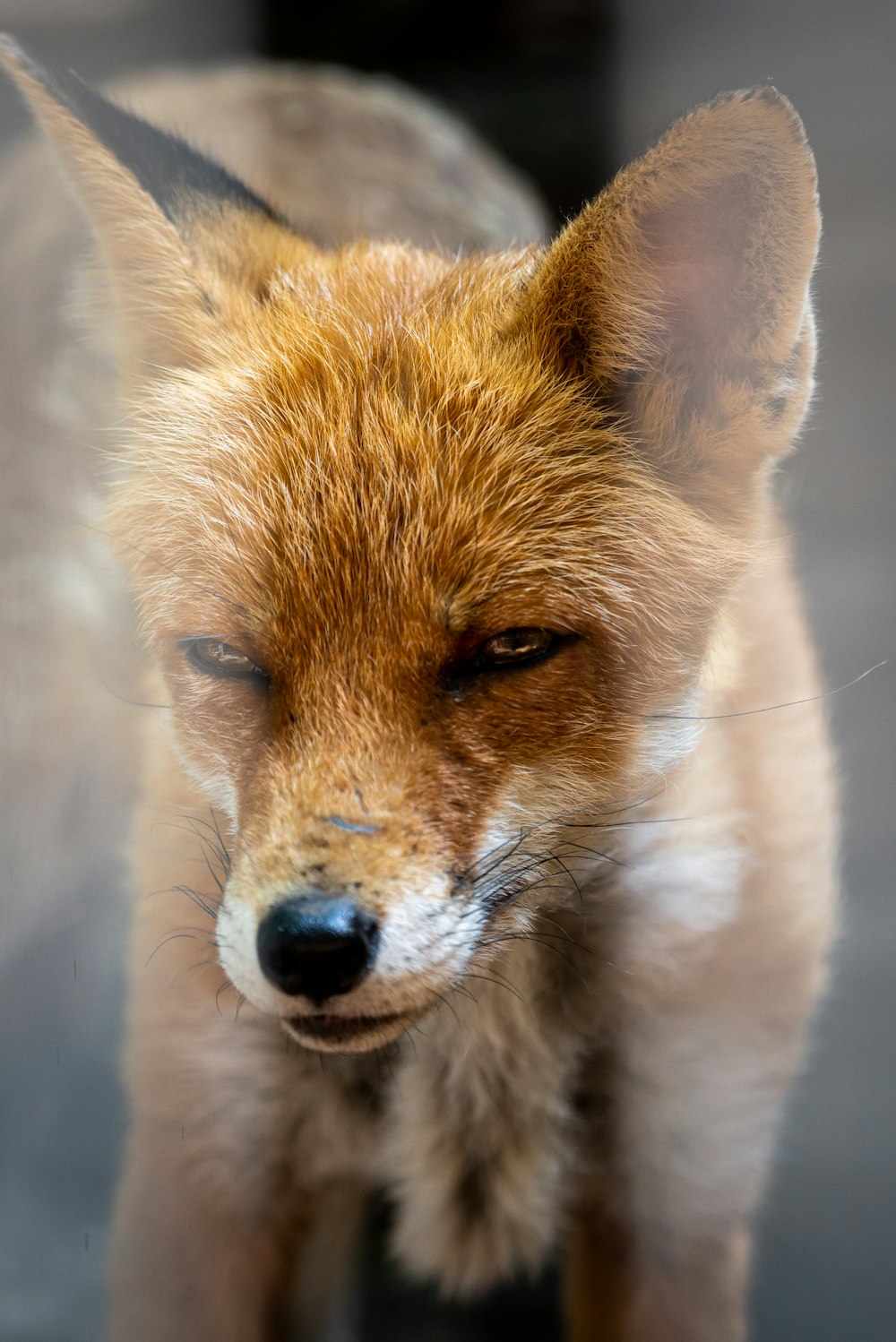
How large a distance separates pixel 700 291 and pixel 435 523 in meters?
0.39

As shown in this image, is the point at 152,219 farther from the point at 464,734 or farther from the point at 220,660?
the point at 464,734

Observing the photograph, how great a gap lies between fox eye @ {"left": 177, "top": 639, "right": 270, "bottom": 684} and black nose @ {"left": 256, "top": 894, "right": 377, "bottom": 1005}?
288 mm

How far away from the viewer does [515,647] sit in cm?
116

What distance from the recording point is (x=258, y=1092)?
61.2 inches

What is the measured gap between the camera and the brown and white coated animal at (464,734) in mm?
1104

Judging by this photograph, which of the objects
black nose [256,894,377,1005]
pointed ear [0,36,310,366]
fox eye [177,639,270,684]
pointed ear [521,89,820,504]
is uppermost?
pointed ear [0,36,310,366]

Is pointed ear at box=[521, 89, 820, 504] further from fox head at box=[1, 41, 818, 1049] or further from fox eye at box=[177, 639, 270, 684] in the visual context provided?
fox eye at box=[177, 639, 270, 684]

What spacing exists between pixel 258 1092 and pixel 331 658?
775mm

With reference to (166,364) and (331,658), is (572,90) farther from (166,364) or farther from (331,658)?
(331,658)

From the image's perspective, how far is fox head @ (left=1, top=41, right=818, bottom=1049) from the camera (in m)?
1.06

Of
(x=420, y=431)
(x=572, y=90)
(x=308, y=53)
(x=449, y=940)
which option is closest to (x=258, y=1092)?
(x=449, y=940)

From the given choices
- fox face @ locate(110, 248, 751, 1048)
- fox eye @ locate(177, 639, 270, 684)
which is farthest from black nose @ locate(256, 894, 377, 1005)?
fox eye @ locate(177, 639, 270, 684)

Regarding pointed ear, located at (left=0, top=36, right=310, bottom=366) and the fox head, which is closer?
the fox head

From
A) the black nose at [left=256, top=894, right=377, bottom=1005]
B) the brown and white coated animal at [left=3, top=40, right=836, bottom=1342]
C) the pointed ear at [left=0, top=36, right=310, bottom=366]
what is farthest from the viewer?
the pointed ear at [left=0, top=36, right=310, bottom=366]
